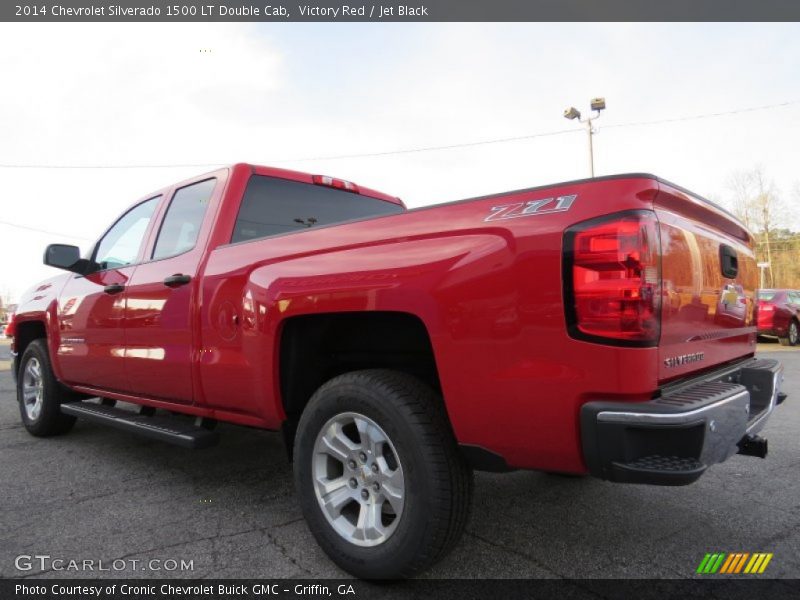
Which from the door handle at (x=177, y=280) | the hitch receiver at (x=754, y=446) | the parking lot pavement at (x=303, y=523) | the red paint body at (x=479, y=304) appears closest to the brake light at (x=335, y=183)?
the red paint body at (x=479, y=304)

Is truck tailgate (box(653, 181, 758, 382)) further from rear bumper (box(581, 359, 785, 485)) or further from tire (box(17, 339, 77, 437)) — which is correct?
tire (box(17, 339, 77, 437))

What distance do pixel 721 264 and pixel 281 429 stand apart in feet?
7.28

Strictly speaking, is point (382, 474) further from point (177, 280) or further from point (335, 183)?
point (335, 183)

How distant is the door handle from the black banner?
158 cm

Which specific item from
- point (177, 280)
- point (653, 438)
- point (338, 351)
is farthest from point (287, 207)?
point (653, 438)

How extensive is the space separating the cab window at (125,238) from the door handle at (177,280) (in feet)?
2.90

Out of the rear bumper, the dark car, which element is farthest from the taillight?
the dark car

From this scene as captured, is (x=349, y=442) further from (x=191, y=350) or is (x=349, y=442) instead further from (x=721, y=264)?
(x=721, y=264)

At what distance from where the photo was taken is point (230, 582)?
226cm

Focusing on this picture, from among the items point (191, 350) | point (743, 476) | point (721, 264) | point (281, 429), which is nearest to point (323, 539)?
point (281, 429)

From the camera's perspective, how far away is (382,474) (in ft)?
7.37

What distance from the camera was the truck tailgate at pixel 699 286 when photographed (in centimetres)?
192

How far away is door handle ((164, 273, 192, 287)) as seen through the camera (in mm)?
3229

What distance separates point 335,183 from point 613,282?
2537mm
